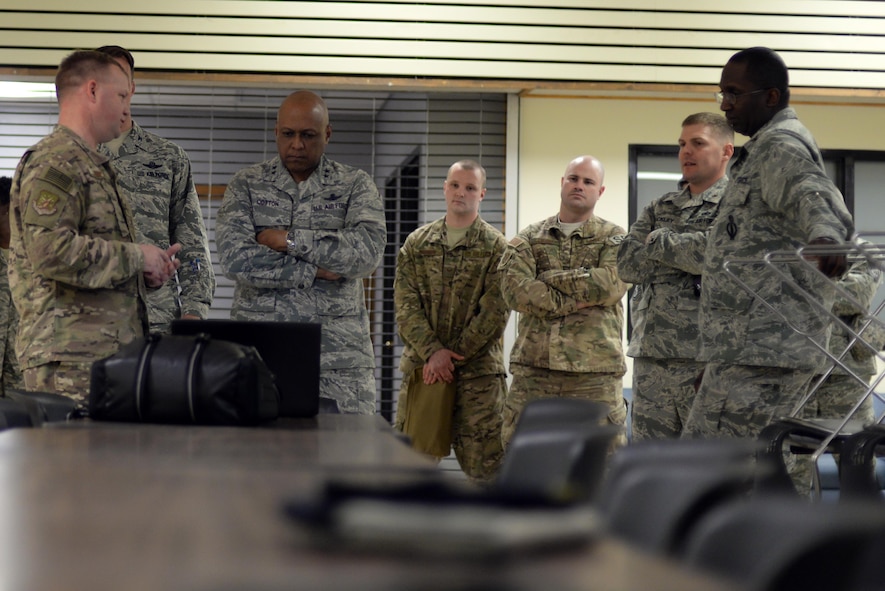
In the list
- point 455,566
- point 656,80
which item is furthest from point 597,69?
point 455,566

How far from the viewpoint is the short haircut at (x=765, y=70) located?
3355 millimetres

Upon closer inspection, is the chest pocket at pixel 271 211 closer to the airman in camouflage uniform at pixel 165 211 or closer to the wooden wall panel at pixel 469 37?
the airman in camouflage uniform at pixel 165 211

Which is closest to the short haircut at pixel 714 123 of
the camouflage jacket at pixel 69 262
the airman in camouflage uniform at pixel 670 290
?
the airman in camouflage uniform at pixel 670 290

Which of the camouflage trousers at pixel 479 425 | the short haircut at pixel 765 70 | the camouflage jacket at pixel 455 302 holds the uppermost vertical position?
the short haircut at pixel 765 70

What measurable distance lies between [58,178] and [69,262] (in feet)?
0.96

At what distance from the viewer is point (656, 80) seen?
21.2ft

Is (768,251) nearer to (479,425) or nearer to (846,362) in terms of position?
(846,362)

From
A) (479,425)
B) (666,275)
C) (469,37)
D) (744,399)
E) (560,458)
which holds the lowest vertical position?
(479,425)

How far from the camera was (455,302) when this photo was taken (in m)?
5.30

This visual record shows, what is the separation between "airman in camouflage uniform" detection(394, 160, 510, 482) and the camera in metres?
5.24

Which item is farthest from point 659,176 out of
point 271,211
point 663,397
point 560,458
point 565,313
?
point 560,458

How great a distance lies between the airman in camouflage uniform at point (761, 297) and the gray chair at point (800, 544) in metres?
2.42

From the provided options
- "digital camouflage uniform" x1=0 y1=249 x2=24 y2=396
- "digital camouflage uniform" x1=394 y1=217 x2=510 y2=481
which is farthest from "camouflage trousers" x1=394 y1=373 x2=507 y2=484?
"digital camouflage uniform" x1=0 y1=249 x2=24 y2=396

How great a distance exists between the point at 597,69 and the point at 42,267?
14.2 feet
